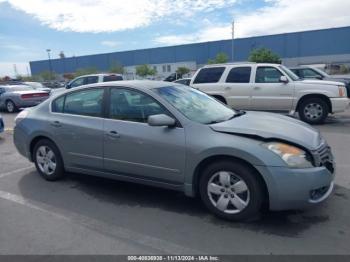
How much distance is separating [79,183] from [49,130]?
928 mm

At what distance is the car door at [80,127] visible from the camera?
4.34 meters

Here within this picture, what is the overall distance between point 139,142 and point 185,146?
2.07 ft

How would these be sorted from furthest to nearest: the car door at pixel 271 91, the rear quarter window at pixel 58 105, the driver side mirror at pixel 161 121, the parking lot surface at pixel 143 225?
the car door at pixel 271 91, the rear quarter window at pixel 58 105, the driver side mirror at pixel 161 121, the parking lot surface at pixel 143 225

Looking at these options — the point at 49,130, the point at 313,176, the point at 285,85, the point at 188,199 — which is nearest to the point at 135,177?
the point at 188,199

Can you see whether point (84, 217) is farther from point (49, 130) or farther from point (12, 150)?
Answer: point (12, 150)

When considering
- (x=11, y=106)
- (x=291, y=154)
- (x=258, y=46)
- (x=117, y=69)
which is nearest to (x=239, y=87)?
(x=291, y=154)

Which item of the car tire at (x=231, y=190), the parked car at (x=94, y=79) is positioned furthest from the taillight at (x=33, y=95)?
the car tire at (x=231, y=190)

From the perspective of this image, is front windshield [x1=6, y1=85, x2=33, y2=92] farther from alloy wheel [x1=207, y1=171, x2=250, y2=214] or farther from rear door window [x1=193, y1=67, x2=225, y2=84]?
alloy wheel [x1=207, y1=171, x2=250, y2=214]

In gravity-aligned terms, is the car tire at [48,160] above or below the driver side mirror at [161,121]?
below

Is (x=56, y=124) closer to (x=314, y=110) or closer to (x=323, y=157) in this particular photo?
(x=323, y=157)

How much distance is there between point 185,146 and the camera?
142 inches

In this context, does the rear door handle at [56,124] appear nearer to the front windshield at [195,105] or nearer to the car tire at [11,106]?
the front windshield at [195,105]

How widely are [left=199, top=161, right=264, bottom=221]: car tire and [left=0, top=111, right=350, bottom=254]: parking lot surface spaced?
131 millimetres

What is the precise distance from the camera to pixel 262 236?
126 inches
